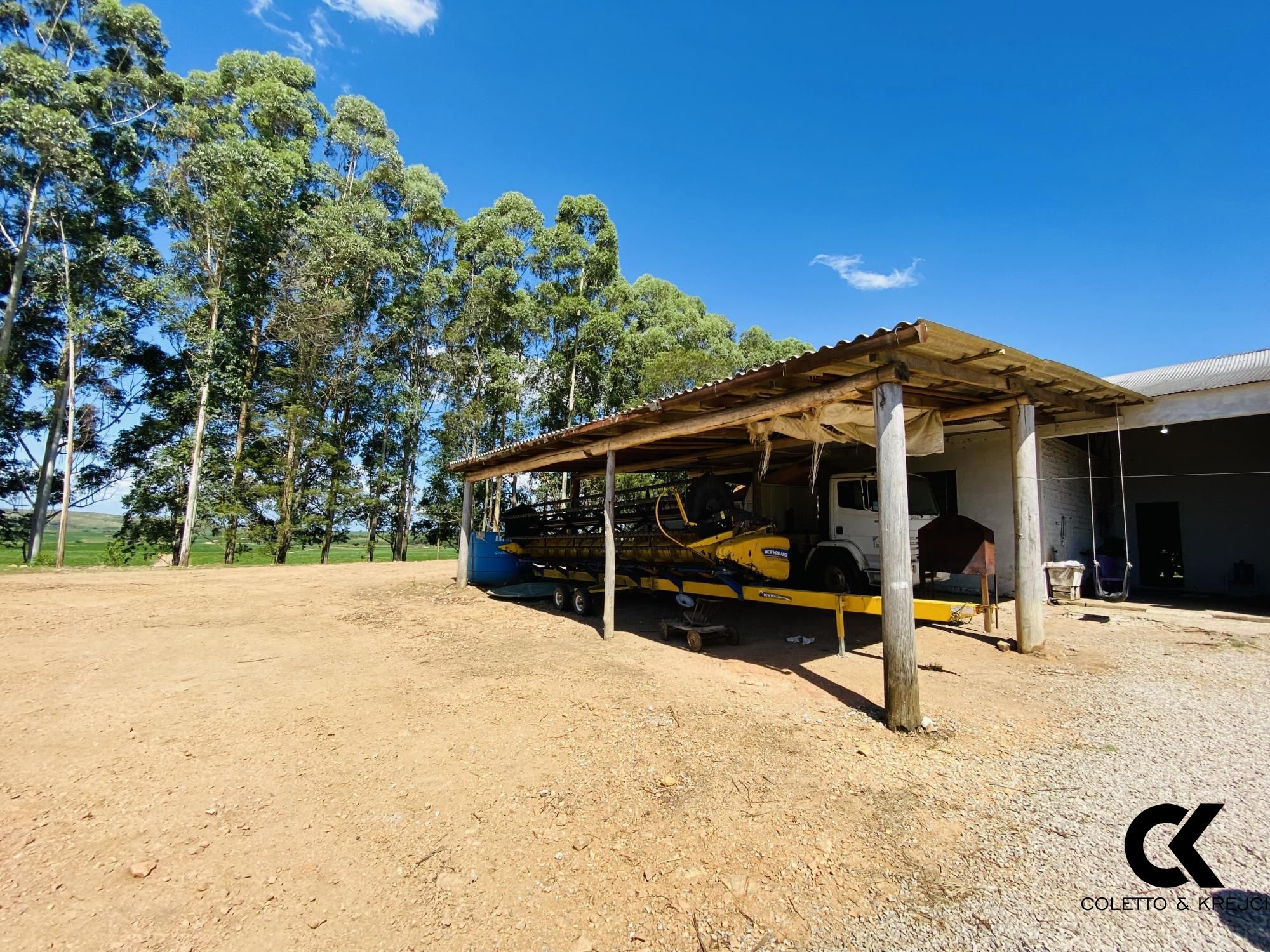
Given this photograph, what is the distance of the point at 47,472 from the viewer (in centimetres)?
1830

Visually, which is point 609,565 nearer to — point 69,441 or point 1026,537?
point 1026,537

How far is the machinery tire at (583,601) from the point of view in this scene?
9.47 metres

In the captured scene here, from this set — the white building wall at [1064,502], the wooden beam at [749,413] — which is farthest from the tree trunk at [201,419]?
the white building wall at [1064,502]

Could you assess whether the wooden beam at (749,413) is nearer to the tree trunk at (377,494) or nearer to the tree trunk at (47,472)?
the tree trunk at (377,494)

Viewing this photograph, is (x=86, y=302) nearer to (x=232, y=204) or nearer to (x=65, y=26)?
(x=232, y=204)

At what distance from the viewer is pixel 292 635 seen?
24.1 ft

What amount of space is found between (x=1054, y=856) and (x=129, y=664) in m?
8.19

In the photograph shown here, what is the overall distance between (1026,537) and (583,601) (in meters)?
6.57

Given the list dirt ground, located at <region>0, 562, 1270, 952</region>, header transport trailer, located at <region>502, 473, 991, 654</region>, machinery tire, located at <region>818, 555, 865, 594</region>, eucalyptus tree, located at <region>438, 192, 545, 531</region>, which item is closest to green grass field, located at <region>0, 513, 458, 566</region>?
eucalyptus tree, located at <region>438, 192, 545, 531</region>

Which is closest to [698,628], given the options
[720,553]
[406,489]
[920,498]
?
[720,553]

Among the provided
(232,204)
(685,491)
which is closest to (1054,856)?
(685,491)

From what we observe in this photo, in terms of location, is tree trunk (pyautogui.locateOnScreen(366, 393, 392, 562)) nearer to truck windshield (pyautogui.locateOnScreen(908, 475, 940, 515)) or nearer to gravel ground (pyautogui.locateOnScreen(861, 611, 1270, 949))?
truck windshield (pyautogui.locateOnScreen(908, 475, 940, 515))

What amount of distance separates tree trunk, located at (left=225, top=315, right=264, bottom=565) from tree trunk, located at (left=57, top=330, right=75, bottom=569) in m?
4.22

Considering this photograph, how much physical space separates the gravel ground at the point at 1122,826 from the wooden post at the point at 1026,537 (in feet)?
→ 3.04
